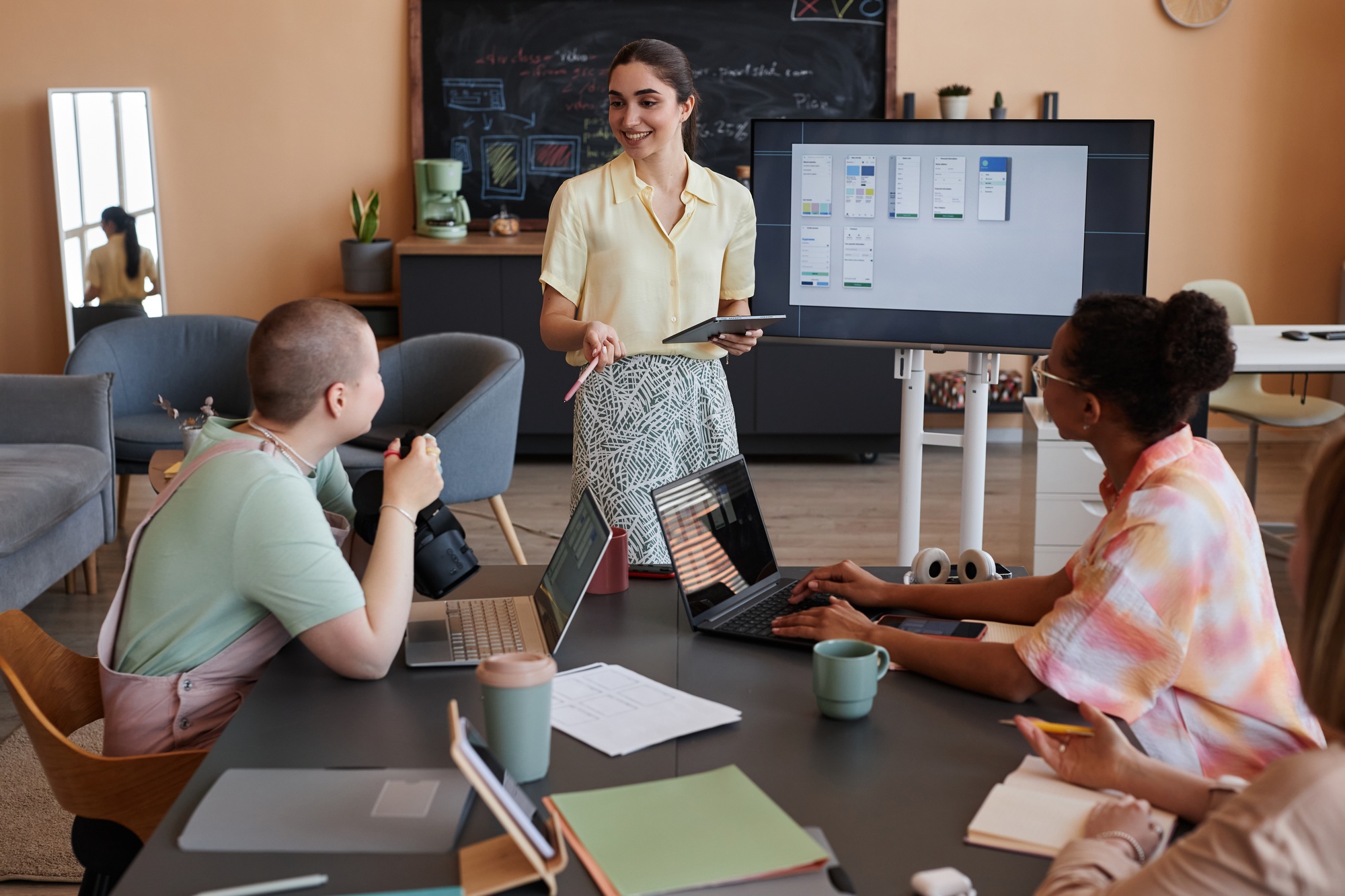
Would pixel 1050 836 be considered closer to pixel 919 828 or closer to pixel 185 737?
pixel 919 828

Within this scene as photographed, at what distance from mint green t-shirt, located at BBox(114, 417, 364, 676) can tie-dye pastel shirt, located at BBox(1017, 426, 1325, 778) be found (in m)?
0.86

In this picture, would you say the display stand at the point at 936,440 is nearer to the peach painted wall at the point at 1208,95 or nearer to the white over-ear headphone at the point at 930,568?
the white over-ear headphone at the point at 930,568

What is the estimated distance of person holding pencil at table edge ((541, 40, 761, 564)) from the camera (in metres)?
2.29

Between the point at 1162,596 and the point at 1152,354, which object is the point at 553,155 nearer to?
the point at 1152,354

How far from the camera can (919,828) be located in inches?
44.4

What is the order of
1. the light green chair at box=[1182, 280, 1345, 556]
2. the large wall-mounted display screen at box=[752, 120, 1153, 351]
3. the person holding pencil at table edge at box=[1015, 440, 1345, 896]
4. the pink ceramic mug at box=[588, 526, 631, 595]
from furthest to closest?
the light green chair at box=[1182, 280, 1345, 556], the large wall-mounted display screen at box=[752, 120, 1153, 351], the pink ceramic mug at box=[588, 526, 631, 595], the person holding pencil at table edge at box=[1015, 440, 1345, 896]

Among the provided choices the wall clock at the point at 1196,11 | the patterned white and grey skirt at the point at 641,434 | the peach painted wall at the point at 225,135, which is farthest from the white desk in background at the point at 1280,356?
the peach painted wall at the point at 225,135

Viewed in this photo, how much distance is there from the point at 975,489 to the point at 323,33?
164 inches

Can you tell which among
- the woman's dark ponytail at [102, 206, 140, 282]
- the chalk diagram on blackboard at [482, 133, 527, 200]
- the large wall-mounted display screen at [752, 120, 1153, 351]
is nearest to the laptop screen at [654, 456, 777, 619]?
the large wall-mounted display screen at [752, 120, 1153, 351]

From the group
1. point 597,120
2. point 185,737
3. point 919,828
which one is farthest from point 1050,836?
point 597,120

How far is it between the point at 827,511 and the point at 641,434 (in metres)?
2.60

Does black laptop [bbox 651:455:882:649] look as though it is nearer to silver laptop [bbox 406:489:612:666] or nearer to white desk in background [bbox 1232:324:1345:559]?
silver laptop [bbox 406:489:612:666]

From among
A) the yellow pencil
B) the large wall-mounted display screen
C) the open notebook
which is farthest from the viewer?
the large wall-mounted display screen

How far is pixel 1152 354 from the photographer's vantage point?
143cm
